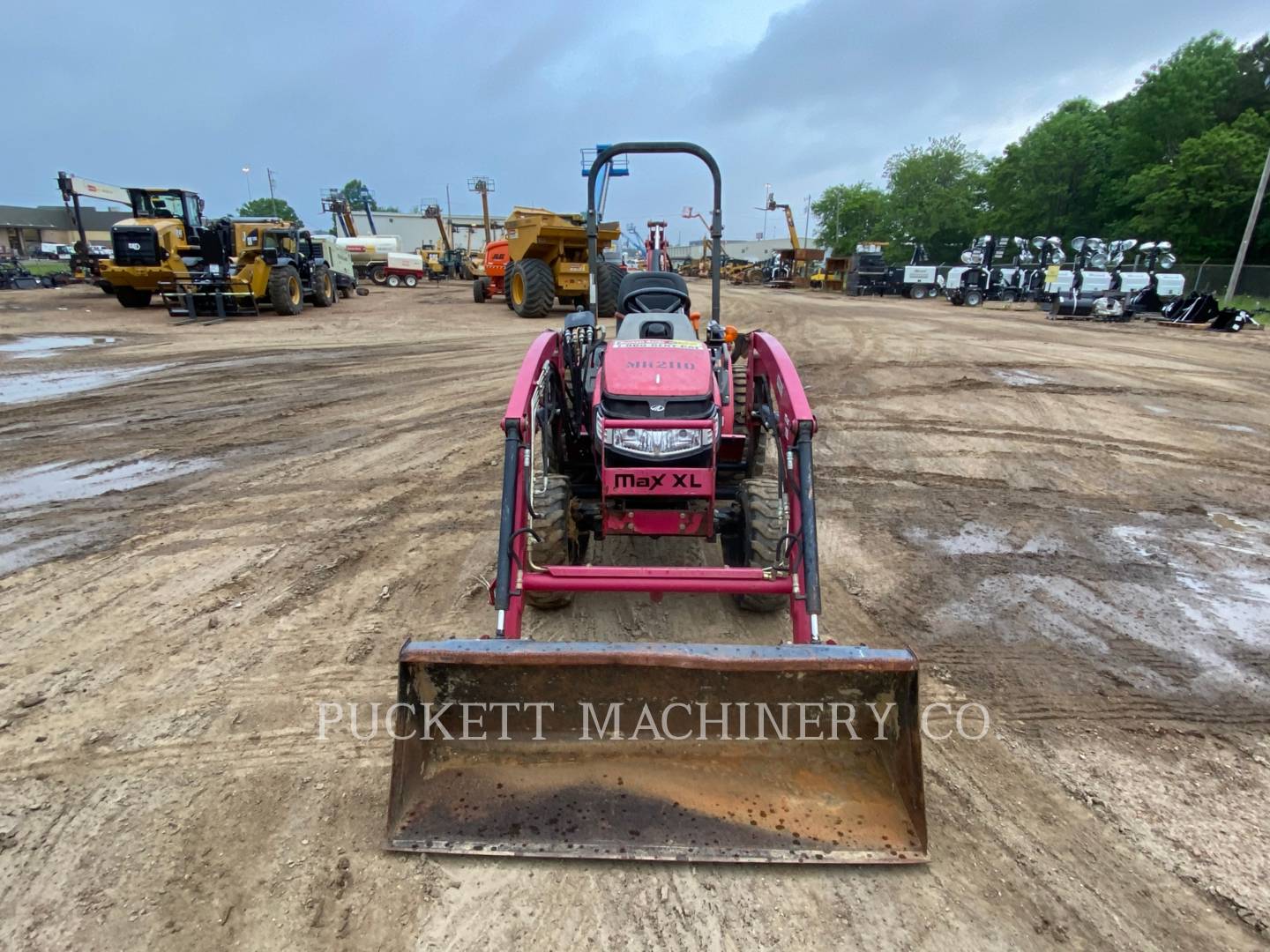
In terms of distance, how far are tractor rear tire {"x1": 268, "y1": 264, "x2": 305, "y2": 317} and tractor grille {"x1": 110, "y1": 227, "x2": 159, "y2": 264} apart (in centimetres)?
294

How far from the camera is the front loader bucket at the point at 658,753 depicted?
83.6 inches

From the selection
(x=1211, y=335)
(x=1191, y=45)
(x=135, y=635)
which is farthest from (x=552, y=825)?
(x=1191, y=45)

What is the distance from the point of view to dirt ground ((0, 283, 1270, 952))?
2000 millimetres

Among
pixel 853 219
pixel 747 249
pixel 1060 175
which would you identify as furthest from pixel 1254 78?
pixel 747 249

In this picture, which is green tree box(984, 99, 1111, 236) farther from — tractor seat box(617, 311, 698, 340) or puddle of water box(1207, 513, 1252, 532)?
tractor seat box(617, 311, 698, 340)

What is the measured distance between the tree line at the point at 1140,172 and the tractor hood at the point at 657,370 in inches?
1420

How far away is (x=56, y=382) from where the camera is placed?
9086 mm

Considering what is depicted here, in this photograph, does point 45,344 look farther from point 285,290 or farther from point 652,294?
point 652,294

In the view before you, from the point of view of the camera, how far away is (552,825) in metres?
2.16

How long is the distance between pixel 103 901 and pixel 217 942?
42 cm

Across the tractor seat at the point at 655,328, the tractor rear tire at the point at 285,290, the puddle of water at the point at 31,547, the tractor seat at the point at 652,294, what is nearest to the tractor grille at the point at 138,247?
the tractor rear tire at the point at 285,290

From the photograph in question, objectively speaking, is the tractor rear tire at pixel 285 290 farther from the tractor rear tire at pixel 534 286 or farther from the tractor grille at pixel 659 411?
the tractor grille at pixel 659 411

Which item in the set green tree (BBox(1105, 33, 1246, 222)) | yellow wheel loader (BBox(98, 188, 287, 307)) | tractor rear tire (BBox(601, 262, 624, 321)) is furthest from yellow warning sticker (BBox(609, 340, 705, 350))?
green tree (BBox(1105, 33, 1246, 222))

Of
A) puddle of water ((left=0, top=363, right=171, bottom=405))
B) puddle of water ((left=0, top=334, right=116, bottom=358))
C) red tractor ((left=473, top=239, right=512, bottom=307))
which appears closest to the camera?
puddle of water ((left=0, top=363, right=171, bottom=405))
